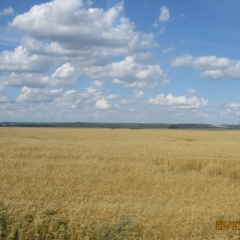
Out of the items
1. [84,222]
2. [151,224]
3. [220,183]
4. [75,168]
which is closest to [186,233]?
[151,224]

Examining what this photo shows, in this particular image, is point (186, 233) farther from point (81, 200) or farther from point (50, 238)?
Answer: point (81, 200)

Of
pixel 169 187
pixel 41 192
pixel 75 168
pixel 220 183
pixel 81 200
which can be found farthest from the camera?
pixel 75 168

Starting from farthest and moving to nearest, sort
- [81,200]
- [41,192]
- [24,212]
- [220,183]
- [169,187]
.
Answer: [220,183] → [169,187] → [41,192] → [81,200] → [24,212]

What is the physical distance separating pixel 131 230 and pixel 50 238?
1552 mm

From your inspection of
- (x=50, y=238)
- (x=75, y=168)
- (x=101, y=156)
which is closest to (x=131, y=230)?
(x=50, y=238)

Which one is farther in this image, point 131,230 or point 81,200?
point 81,200

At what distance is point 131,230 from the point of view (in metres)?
6.64

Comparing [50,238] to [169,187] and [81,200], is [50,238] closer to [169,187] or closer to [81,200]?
[81,200]

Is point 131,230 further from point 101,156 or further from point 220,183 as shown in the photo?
point 101,156

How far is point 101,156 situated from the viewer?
24.3 m

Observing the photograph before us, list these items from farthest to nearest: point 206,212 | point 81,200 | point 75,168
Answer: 1. point 75,168
2. point 81,200
3. point 206,212

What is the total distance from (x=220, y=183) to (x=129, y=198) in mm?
5031

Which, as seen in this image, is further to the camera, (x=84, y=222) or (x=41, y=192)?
(x=41, y=192)

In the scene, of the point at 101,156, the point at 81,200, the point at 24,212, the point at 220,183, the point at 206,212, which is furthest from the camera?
the point at 101,156
